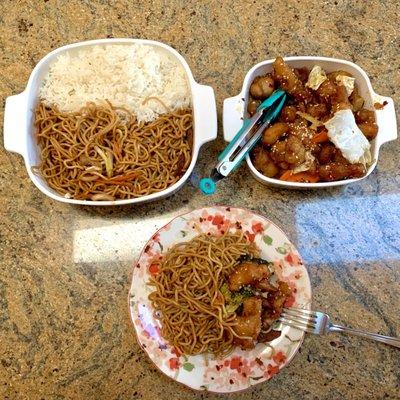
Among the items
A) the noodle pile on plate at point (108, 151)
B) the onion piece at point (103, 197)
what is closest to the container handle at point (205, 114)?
the noodle pile on plate at point (108, 151)

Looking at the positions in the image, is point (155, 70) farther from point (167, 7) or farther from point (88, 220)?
point (88, 220)

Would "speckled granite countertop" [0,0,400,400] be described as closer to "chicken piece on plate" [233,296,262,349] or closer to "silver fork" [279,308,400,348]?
"silver fork" [279,308,400,348]

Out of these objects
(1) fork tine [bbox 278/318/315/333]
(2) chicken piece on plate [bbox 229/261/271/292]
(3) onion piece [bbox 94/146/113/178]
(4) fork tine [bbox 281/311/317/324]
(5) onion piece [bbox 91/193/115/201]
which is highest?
(3) onion piece [bbox 94/146/113/178]

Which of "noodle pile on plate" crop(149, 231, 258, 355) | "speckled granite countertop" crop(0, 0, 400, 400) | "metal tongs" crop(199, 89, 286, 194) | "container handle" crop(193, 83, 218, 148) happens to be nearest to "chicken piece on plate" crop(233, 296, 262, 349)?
"noodle pile on plate" crop(149, 231, 258, 355)

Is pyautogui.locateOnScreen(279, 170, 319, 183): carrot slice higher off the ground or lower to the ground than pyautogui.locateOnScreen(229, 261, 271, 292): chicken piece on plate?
higher

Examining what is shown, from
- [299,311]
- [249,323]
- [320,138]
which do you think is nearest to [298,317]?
[299,311]

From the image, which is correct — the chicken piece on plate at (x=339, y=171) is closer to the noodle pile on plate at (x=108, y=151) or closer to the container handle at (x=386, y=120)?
the container handle at (x=386, y=120)
